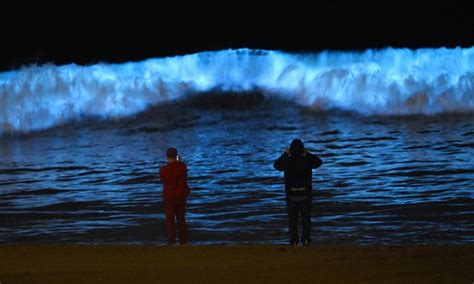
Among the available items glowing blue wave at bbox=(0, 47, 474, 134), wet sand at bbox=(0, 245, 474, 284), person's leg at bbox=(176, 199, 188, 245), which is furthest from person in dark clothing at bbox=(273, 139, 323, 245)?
glowing blue wave at bbox=(0, 47, 474, 134)

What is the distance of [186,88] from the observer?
35500mm

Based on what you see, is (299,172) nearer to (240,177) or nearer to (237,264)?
(237,264)

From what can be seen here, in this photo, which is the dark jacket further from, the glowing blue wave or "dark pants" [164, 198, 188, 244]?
the glowing blue wave

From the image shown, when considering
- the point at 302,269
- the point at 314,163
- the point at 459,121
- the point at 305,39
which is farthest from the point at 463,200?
the point at 305,39

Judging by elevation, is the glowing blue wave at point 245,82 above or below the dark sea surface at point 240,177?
above

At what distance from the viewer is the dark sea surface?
14.0m

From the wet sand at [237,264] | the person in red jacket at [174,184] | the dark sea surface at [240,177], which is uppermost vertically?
the person in red jacket at [174,184]

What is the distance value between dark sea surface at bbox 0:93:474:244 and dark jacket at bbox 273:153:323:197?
1315 millimetres

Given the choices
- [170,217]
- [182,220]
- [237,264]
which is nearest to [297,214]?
[182,220]

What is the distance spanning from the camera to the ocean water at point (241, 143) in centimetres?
1455

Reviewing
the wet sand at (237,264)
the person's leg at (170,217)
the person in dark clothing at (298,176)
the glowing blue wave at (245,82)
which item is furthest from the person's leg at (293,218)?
the glowing blue wave at (245,82)

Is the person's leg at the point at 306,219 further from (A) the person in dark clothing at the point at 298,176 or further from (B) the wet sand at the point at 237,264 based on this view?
(B) the wet sand at the point at 237,264

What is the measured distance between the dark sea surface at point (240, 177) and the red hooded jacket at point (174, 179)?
1.34m

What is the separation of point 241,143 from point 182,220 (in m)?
13.2
